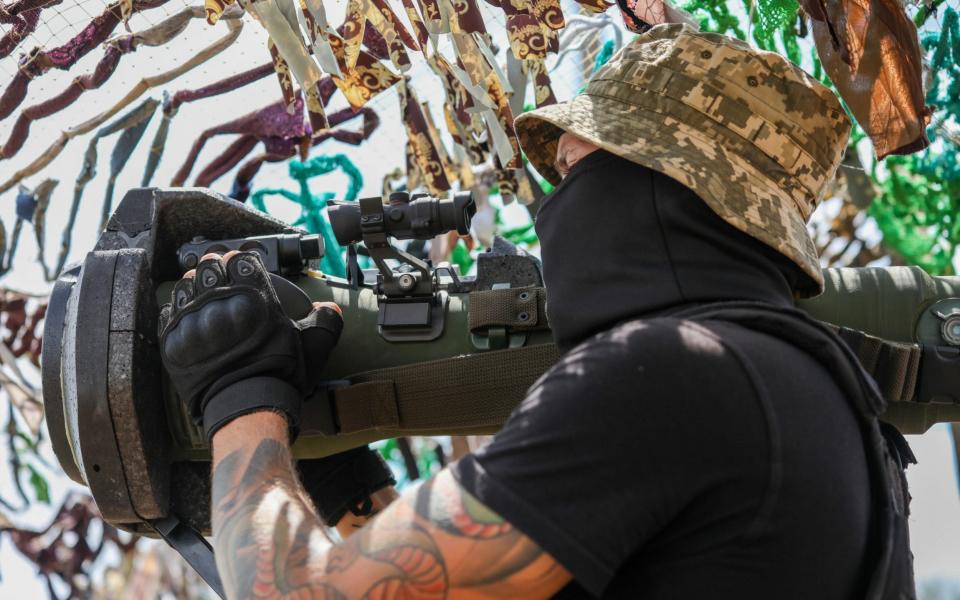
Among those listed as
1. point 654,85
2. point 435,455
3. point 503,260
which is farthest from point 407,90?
point 435,455

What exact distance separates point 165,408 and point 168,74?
1.31 m

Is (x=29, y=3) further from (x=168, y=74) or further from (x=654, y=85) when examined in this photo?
(x=654, y=85)

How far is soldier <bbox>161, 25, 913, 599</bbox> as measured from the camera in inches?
46.3

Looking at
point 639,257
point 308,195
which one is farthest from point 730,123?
point 308,195

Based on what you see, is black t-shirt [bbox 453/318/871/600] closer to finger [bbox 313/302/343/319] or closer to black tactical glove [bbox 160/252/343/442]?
black tactical glove [bbox 160/252/343/442]

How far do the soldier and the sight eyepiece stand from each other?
0.28 meters

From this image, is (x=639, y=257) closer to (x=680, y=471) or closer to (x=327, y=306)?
(x=680, y=471)

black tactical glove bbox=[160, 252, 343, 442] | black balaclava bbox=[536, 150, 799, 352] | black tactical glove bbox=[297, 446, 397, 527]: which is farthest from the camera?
black tactical glove bbox=[297, 446, 397, 527]

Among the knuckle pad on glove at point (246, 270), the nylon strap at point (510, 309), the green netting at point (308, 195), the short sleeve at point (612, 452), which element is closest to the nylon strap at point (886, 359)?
the nylon strap at point (510, 309)

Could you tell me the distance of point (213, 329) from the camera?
1.59 m

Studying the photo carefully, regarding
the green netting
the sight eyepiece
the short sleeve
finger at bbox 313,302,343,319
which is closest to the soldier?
the short sleeve

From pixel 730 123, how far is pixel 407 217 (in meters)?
0.55

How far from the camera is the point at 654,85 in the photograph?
5.09 feet

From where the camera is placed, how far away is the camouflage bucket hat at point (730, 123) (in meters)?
1.45
